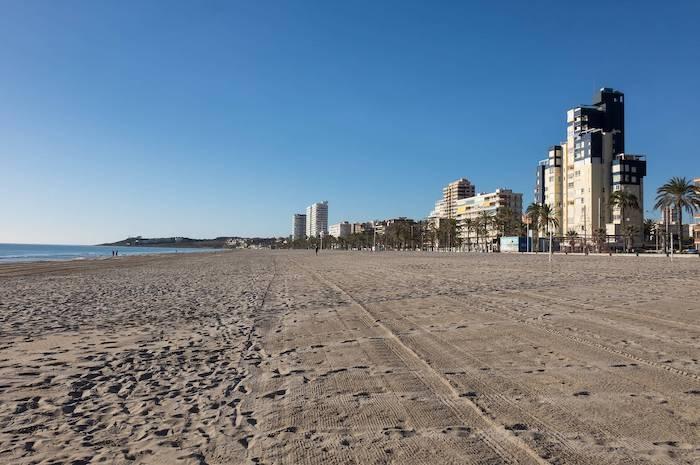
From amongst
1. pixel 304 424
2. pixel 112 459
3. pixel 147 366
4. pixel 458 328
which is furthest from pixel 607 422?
pixel 147 366

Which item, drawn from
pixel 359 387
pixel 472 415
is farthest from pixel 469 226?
pixel 472 415

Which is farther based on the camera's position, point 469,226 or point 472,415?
point 469,226

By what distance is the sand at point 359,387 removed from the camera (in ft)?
12.7

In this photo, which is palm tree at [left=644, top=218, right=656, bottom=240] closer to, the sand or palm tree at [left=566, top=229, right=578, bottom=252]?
palm tree at [left=566, top=229, right=578, bottom=252]

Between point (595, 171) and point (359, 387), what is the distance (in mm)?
142506

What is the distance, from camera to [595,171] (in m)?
131

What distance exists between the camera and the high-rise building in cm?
12900

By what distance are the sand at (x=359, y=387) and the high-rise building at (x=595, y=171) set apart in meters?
129

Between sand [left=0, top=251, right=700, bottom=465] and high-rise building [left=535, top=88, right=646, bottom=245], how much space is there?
12888cm

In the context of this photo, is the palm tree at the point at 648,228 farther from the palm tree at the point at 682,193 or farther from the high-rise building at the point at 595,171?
the palm tree at the point at 682,193

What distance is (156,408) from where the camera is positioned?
498cm

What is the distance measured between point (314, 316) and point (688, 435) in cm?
822

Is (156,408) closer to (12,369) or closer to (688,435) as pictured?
(12,369)

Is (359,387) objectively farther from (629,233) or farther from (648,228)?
(648,228)
